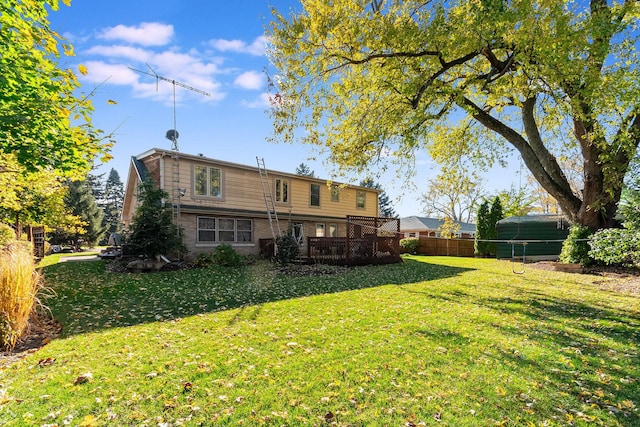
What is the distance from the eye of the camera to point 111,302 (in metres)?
7.27

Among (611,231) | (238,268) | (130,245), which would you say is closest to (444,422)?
(611,231)

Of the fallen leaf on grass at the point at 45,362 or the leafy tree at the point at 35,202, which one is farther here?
the leafy tree at the point at 35,202

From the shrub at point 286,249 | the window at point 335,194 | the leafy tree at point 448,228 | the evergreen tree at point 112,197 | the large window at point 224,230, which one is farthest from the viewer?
the evergreen tree at point 112,197

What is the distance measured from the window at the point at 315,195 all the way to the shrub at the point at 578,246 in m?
13.2

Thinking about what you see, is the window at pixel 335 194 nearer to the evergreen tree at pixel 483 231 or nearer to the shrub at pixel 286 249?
the shrub at pixel 286 249

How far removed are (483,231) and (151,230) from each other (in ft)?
75.2

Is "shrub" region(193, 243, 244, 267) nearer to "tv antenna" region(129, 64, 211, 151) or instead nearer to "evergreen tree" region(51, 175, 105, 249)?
"tv antenna" region(129, 64, 211, 151)

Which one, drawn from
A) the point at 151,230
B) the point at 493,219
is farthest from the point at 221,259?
the point at 493,219

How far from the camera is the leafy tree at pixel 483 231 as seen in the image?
24.5m

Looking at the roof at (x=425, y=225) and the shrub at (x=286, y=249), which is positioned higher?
the roof at (x=425, y=225)

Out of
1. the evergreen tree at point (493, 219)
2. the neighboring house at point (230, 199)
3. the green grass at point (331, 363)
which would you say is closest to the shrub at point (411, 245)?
the evergreen tree at point (493, 219)

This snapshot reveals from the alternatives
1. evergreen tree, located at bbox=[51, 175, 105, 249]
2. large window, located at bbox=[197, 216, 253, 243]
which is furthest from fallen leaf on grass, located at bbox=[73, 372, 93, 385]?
evergreen tree, located at bbox=[51, 175, 105, 249]

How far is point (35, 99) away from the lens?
4.75 meters

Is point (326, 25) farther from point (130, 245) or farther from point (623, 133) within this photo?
point (130, 245)
